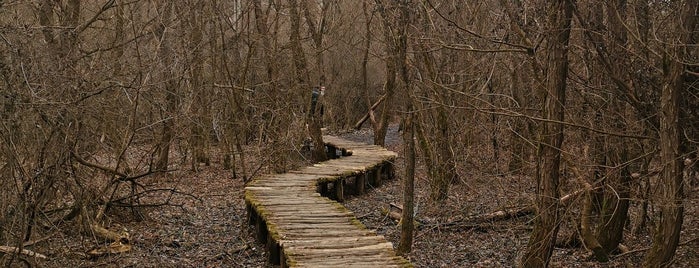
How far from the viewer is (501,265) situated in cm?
816

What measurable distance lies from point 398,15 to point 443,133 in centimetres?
476

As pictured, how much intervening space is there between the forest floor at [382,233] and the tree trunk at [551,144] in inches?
39.6

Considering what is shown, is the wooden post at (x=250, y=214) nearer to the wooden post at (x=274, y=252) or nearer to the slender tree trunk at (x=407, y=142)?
the wooden post at (x=274, y=252)

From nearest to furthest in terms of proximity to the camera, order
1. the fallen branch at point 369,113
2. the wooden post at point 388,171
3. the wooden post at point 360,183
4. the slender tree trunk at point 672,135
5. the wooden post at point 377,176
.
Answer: the slender tree trunk at point 672,135, the wooden post at point 360,183, the wooden post at point 377,176, the wooden post at point 388,171, the fallen branch at point 369,113

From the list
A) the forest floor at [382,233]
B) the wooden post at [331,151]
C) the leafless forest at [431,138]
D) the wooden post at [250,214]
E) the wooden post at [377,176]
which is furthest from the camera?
the wooden post at [331,151]

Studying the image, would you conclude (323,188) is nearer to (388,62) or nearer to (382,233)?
(388,62)

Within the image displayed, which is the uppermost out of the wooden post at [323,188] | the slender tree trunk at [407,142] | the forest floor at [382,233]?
the slender tree trunk at [407,142]

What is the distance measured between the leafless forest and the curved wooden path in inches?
21.5

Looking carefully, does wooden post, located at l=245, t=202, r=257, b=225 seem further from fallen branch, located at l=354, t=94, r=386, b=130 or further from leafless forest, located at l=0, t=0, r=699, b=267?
fallen branch, located at l=354, t=94, r=386, b=130

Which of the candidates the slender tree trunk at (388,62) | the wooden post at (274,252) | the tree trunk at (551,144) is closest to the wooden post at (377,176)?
the slender tree trunk at (388,62)

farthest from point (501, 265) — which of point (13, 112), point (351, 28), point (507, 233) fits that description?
point (351, 28)

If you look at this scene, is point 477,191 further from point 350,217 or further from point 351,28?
point 351,28

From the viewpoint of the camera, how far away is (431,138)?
12.8 meters

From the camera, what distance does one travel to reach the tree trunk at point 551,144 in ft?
19.7
